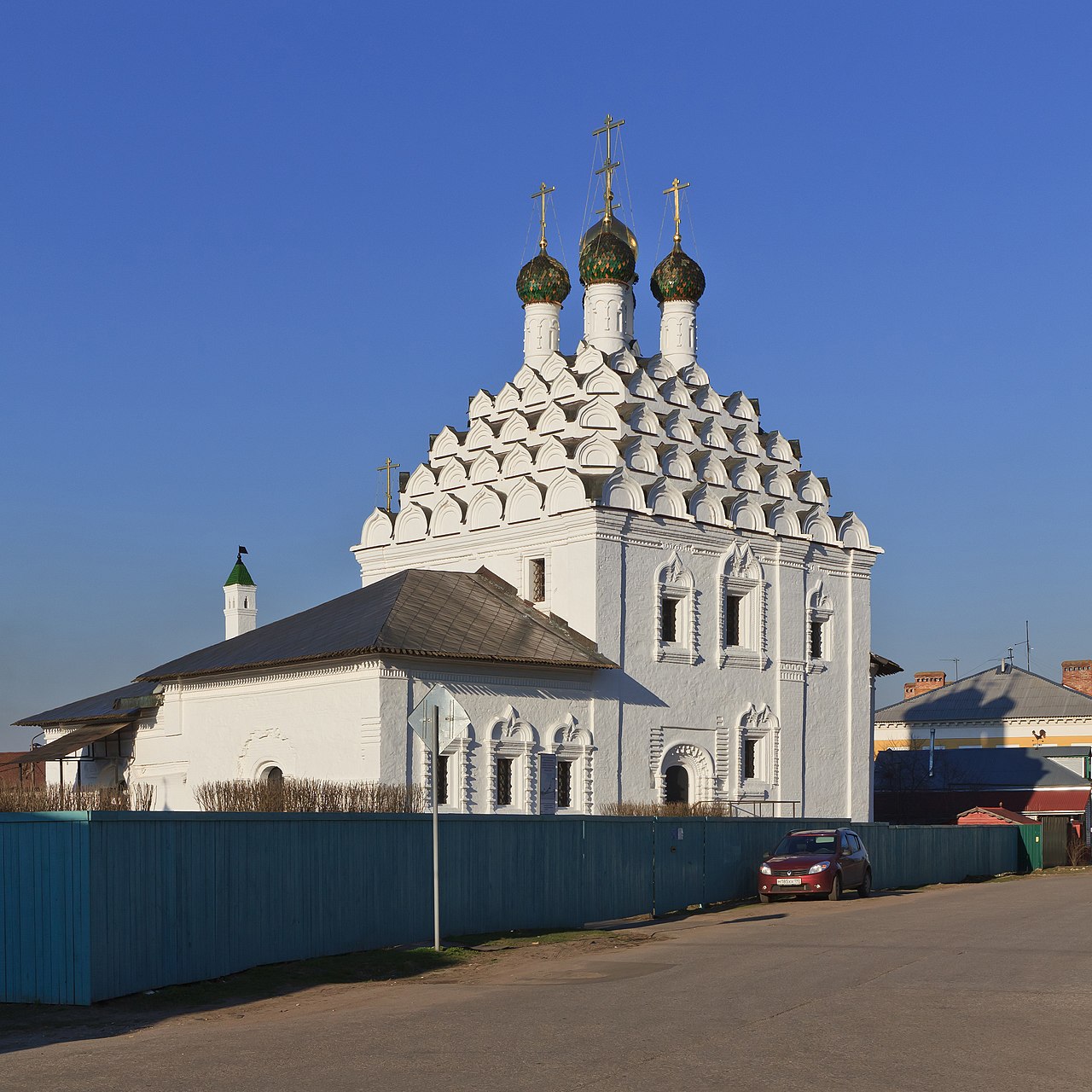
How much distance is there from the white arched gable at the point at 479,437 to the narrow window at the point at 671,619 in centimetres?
657

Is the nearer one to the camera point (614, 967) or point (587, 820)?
point (614, 967)

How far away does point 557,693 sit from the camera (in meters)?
30.6

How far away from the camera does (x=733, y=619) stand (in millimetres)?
35031

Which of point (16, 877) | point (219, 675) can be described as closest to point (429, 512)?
point (219, 675)

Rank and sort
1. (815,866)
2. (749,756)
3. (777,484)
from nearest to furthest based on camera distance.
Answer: (815,866), (749,756), (777,484)

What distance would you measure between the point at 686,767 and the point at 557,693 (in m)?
4.44

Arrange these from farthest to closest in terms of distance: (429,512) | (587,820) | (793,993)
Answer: (429,512)
(587,820)
(793,993)

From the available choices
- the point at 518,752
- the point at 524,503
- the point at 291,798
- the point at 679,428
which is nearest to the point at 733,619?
the point at 679,428

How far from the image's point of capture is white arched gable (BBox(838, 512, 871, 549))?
37781 millimetres

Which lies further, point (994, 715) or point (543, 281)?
point (994, 715)

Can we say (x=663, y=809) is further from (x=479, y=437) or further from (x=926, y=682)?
(x=926, y=682)

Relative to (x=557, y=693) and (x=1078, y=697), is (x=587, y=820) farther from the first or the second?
(x=1078, y=697)

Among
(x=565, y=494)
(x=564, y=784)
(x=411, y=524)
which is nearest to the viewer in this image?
(x=564, y=784)

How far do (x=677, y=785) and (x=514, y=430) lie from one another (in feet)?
30.8
